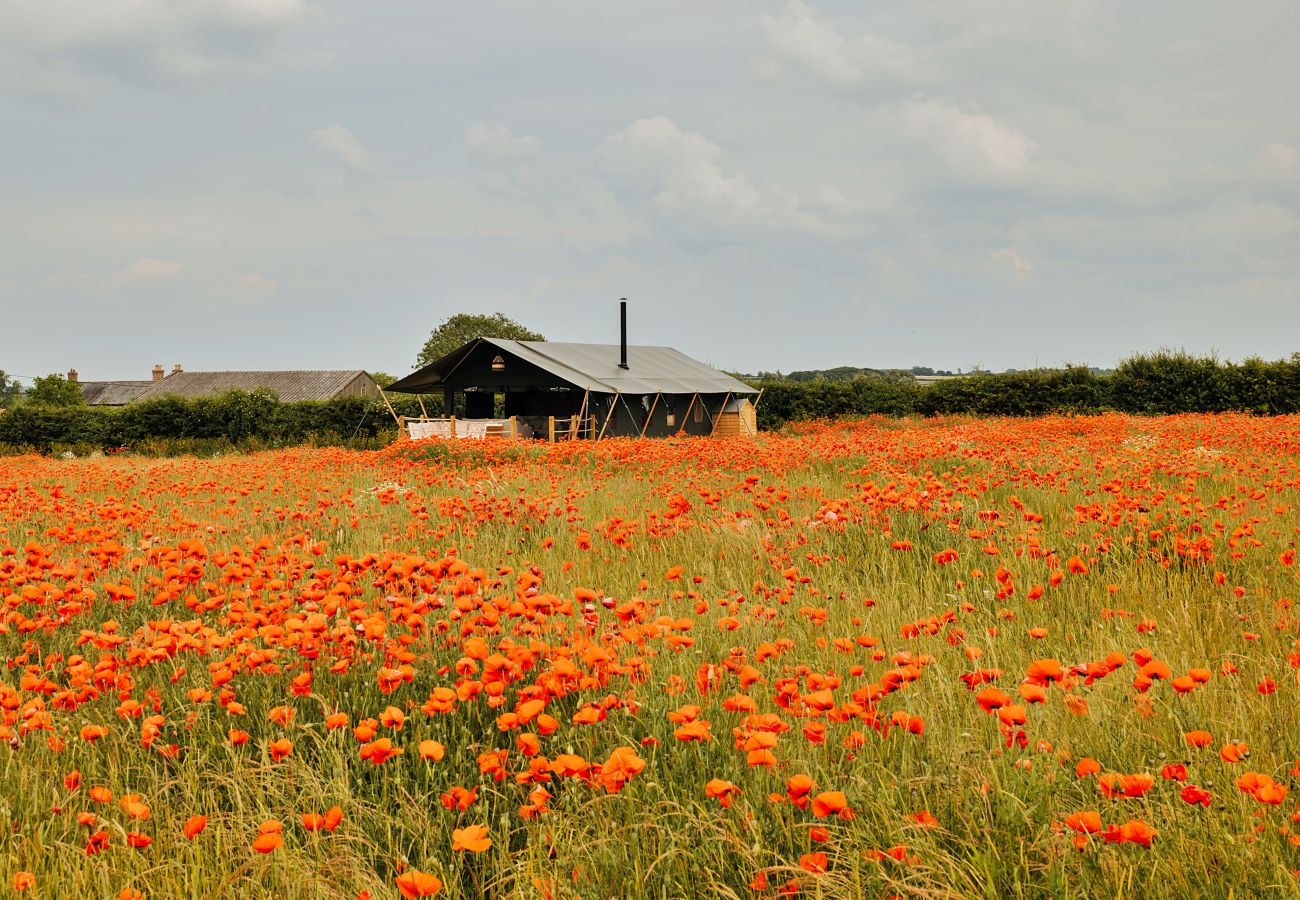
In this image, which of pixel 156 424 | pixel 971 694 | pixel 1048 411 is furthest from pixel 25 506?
pixel 1048 411

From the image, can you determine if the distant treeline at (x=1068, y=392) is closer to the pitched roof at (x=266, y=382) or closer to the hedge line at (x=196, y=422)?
the hedge line at (x=196, y=422)

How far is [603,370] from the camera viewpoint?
29.8 m

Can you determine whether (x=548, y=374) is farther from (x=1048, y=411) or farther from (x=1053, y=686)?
(x=1053, y=686)

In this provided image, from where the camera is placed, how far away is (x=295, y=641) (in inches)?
114

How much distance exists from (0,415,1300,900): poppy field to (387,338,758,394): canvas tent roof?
70.4 feet

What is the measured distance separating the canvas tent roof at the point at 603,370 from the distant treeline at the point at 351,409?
2876 mm

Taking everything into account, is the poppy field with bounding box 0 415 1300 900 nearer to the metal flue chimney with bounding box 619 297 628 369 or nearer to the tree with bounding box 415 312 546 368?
the metal flue chimney with bounding box 619 297 628 369

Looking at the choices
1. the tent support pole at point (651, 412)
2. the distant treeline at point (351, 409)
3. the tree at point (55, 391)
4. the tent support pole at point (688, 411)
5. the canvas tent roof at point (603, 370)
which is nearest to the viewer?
the canvas tent roof at point (603, 370)

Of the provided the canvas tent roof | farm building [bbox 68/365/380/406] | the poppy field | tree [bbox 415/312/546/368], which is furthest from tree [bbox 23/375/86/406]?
the poppy field

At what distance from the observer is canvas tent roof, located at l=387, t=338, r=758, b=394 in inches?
1067

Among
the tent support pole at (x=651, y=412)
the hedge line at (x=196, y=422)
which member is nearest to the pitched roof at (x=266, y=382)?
the hedge line at (x=196, y=422)

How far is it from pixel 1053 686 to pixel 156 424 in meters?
33.6

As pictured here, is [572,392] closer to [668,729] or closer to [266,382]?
[668,729]

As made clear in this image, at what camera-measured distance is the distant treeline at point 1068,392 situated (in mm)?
28734
